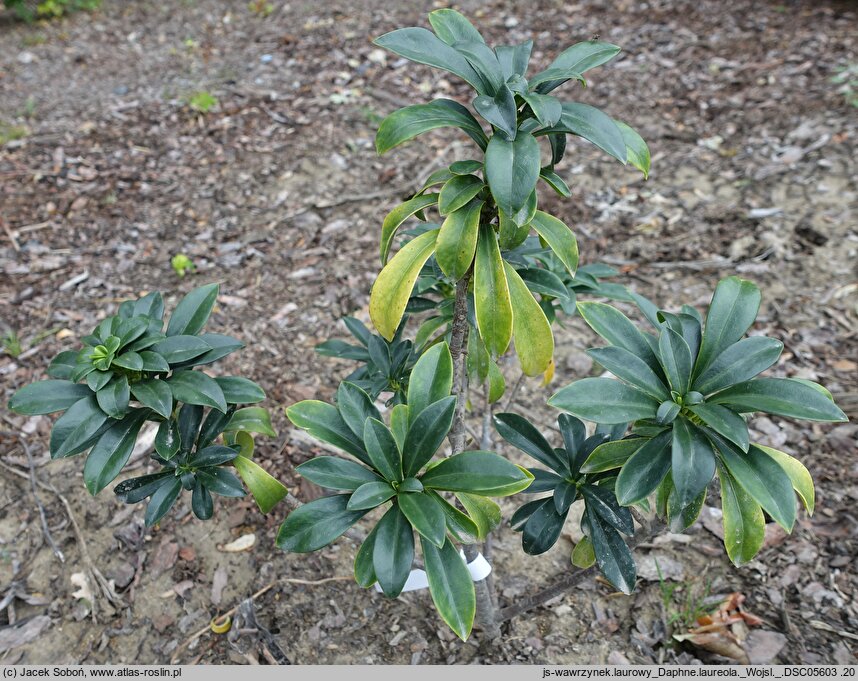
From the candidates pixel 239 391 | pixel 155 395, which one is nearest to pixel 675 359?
pixel 239 391

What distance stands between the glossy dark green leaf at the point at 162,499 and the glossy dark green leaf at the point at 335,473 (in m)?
0.50

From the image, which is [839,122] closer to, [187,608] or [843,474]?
[843,474]

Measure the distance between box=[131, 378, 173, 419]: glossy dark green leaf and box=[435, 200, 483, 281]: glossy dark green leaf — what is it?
28.7 inches

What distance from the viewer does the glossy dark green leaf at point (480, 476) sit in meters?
1.34

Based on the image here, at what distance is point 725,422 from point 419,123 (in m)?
0.91

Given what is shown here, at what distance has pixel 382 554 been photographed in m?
1.39

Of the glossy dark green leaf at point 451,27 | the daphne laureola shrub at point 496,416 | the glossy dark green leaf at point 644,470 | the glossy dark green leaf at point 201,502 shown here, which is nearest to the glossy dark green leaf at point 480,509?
the daphne laureola shrub at point 496,416

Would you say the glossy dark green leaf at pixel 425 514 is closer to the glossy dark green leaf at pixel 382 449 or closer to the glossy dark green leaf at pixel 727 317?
the glossy dark green leaf at pixel 382 449

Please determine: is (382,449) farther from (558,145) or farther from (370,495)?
(558,145)

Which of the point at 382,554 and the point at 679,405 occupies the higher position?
the point at 679,405

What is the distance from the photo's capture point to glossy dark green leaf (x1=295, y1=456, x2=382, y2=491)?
1.45 m

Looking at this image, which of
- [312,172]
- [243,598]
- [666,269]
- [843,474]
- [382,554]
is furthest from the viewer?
[312,172]

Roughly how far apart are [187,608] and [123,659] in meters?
0.25

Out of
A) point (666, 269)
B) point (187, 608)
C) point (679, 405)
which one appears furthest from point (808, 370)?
point (187, 608)
